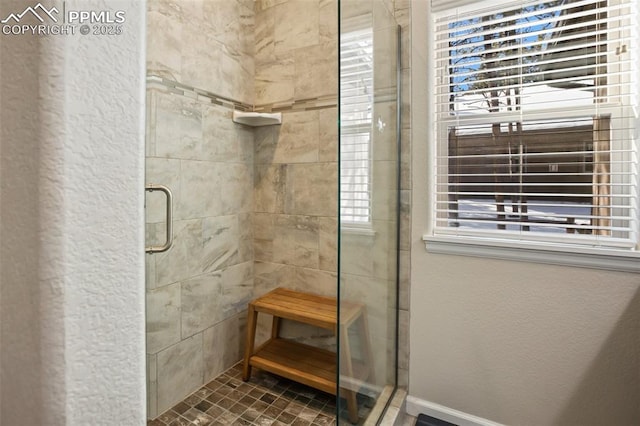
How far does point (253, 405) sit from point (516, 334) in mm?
1409

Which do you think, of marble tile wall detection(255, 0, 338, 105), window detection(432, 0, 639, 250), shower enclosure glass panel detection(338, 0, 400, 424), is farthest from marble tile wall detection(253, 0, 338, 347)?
window detection(432, 0, 639, 250)

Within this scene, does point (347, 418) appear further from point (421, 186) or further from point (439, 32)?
point (439, 32)

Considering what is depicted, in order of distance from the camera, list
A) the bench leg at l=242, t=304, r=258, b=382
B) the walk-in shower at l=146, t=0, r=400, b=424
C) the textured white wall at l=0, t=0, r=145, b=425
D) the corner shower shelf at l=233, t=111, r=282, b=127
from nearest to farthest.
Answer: the textured white wall at l=0, t=0, r=145, b=425 → the walk-in shower at l=146, t=0, r=400, b=424 → the bench leg at l=242, t=304, r=258, b=382 → the corner shower shelf at l=233, t=111, r=282, b=127

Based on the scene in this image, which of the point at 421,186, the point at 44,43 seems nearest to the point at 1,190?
the point at 44,43

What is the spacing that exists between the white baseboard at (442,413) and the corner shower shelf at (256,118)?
1841mm

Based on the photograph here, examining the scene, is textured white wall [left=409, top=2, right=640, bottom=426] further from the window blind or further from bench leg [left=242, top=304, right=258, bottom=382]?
bench leg [left=242, top=304, right=258, bottom=382]

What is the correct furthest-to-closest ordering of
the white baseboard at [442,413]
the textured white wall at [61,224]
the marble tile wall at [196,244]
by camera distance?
1. the marble tile wall at [196,244]
2. the white baseboard at [442,413]
3. the textured white wall at [61,224]

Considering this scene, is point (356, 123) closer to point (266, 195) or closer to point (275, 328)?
point (266, 195)

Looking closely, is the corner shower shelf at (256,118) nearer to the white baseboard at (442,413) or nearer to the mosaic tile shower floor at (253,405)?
the mosaic tile shower floor at (253,405)

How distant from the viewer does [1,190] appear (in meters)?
0.29

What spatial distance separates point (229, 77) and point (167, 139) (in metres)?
0.66

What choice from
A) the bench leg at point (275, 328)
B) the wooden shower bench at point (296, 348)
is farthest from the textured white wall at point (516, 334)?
the bench leg at point (275, 328)

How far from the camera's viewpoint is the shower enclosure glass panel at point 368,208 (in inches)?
41.4

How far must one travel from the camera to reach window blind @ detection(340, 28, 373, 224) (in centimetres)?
102
